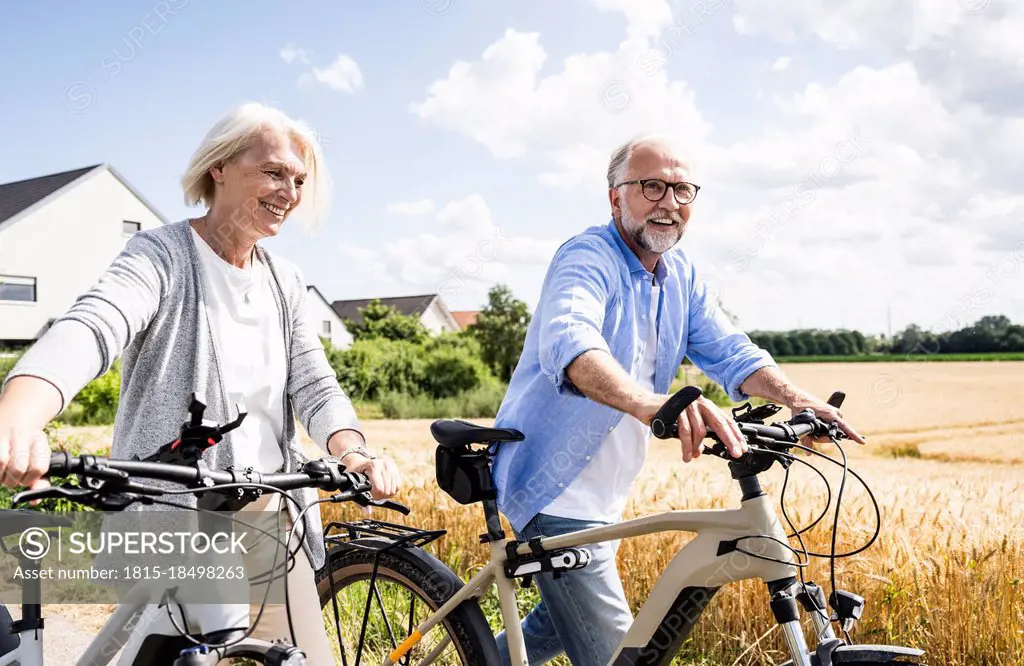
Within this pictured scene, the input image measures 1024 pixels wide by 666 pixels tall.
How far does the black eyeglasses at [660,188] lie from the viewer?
2.98 m

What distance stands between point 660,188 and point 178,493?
1821 millimetres

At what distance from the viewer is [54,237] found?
33.2m

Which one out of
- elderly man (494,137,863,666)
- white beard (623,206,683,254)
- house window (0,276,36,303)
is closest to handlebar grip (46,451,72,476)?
elderly man (494,137,863,666)

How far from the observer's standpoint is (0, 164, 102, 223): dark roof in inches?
1309

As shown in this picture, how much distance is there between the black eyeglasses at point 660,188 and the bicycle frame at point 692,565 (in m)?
1.00

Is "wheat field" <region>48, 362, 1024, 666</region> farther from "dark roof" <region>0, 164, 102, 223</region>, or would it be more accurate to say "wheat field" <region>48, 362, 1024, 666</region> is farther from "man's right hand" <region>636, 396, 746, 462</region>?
"dark roof" <region>0, 164, 102, 223</region>

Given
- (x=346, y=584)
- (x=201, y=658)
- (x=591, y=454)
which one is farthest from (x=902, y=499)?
(x=201, y=658)

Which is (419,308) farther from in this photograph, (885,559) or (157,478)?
(157,478)

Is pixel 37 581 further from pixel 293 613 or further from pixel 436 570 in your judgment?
pixel 436 570

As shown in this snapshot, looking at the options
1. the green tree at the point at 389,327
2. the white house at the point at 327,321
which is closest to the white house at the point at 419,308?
the white house at the point at 327,321

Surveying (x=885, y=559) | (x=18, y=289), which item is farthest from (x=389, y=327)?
(x=885, y=559)

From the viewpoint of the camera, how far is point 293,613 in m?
2.44

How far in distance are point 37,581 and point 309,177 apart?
1283mm

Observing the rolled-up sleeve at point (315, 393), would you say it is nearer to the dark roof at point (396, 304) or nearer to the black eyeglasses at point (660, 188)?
the black eyeglasses at point (660, 188)
